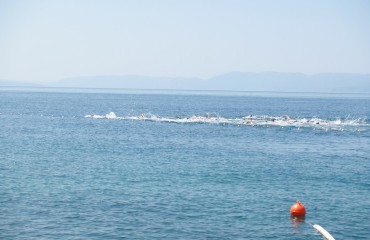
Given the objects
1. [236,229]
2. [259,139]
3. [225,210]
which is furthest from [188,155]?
[236,229]

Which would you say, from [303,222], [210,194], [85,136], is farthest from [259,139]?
[303,222]

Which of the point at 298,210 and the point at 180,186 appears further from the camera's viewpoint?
the point at 180,186

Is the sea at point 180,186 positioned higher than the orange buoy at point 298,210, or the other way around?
the orange buoy at point 298,210

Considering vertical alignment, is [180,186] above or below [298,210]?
below

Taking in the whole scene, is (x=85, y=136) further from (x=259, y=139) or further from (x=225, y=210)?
(x=225, y=210)

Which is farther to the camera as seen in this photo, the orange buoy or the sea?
the orange buoy

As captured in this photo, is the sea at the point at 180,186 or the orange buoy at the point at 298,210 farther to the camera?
the orange buoy at the point at 298,210

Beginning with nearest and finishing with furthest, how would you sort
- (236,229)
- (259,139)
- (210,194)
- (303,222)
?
(236,229) < (303,222) < (210,194) < (259,139)

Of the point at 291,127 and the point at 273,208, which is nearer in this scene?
the point at 273,208

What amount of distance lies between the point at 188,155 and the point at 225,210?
2440 centimetres

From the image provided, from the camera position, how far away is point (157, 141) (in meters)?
71.3

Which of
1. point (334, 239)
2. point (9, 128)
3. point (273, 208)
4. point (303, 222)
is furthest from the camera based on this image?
point (9, 128)

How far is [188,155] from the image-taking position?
193ft

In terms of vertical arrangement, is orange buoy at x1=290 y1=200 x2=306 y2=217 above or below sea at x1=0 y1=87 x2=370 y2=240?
above
